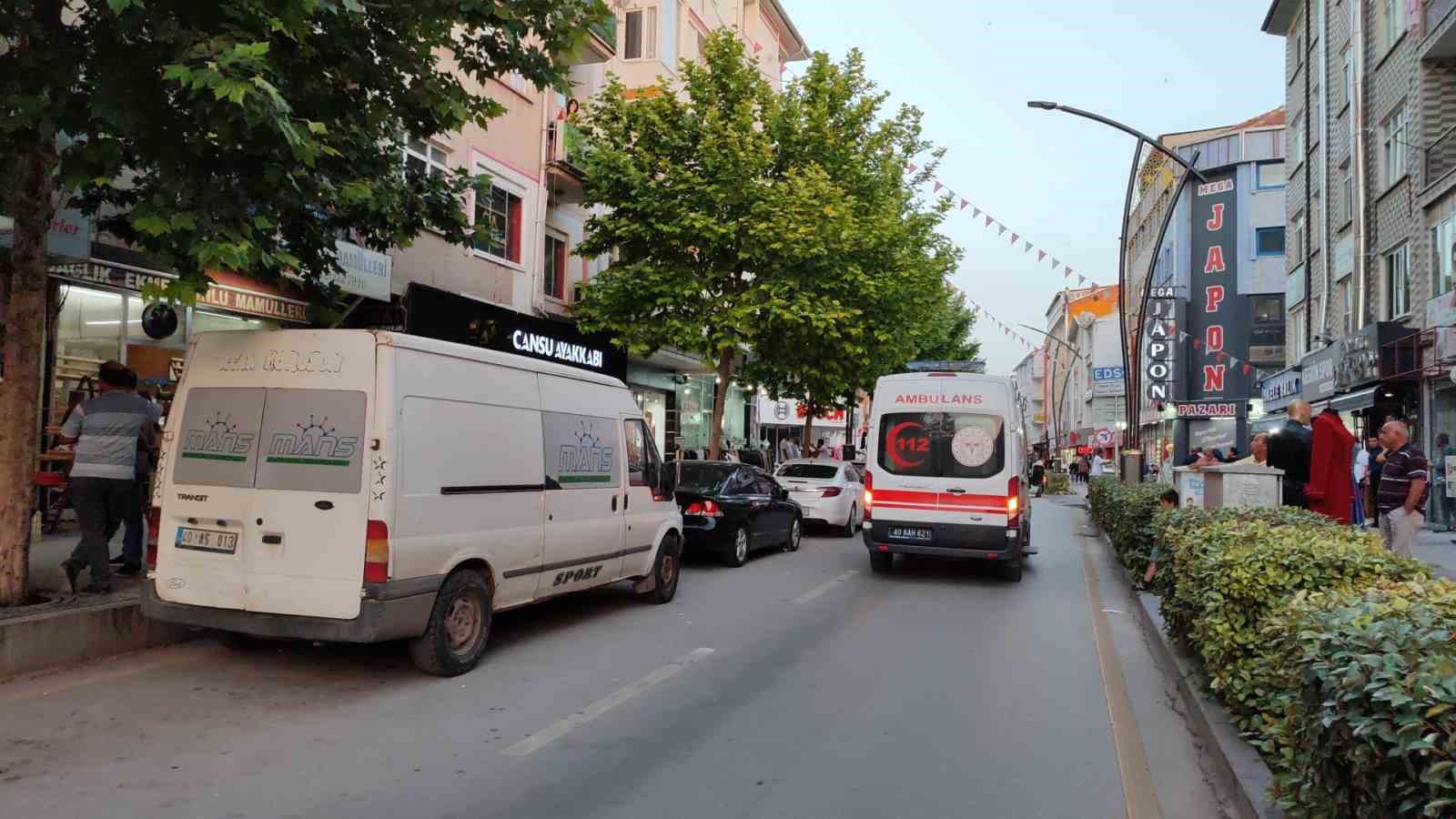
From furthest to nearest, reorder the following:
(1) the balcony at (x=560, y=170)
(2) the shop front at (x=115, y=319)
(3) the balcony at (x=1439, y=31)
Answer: (1) the balcony at (x=560, y=170)
(3) the balcony at (x=1439, y=31)
(2) the shop front at (x=115, y=319)

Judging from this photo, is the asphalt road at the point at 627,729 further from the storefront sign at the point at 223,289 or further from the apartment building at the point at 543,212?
the storefront sign at the point at 223,289

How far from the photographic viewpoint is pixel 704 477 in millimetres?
13094

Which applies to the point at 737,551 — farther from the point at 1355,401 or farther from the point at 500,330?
the point at 1355,401

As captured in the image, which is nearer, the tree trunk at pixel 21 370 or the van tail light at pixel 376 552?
the van tail light at pixel 376 552

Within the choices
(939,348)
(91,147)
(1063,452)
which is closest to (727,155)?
(91,147)

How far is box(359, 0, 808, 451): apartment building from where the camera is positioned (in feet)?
55.0

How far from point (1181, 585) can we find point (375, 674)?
18.3ft

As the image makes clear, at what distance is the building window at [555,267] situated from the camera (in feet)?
69.3

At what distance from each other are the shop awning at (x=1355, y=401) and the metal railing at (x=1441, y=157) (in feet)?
14.4

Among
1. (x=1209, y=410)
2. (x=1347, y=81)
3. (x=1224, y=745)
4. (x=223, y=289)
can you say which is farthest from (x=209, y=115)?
(x=1209, y=410)

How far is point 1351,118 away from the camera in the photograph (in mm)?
22812

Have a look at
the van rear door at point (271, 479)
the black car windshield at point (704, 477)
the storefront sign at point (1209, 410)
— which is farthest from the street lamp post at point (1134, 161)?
the storefront sign at point (1209, 410)

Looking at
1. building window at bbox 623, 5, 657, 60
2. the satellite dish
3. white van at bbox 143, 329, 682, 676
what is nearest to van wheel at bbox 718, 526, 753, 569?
white van at bbox 143, 329, 682, 676

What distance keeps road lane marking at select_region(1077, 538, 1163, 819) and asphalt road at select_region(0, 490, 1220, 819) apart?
0.08ft
